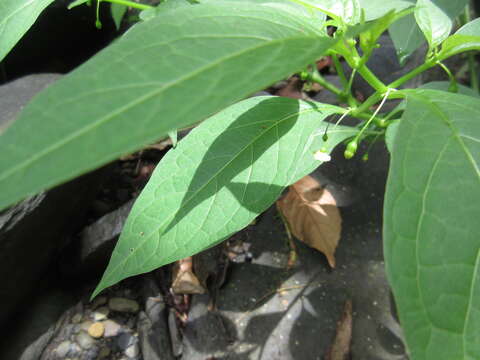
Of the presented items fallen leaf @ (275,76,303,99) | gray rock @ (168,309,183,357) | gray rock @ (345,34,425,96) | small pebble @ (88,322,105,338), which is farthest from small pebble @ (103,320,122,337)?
gray rock @ (345,34,425,96)

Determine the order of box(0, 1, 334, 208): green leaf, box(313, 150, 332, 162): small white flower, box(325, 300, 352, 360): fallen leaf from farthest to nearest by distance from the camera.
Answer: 1. box(325, 300, 352, 360): fallen leaf
2. box(313, 150, 332, 162): small white flower
3. box(0, 1, 334, 208): green leaf

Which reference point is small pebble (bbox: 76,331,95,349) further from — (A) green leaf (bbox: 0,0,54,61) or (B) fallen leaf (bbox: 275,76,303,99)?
(B) fallen leaf (bbox: 275,76,303,99)

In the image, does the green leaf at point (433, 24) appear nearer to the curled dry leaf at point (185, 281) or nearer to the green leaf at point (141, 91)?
the green leaf at point (141, 91)

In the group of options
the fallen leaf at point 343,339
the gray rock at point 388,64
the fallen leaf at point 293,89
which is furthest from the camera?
the fallen leaf at point 293,89

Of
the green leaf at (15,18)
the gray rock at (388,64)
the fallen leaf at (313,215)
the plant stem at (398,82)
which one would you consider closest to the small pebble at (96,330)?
the fallen leaf at (313,215)

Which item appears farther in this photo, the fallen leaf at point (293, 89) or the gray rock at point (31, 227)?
the fallen leaf at point (293, 89)

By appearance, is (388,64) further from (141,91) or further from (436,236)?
(141,91)
